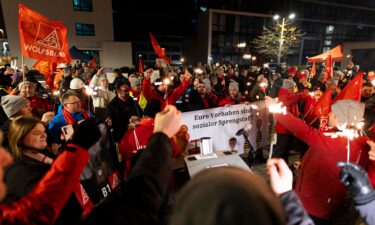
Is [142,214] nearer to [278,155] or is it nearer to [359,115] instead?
[359,115]

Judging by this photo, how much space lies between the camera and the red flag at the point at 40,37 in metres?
4.29

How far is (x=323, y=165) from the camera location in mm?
2623

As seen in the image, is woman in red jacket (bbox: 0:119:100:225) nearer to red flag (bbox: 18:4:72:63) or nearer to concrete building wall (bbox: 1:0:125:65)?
red flag (bbox: 18:4:72:63)

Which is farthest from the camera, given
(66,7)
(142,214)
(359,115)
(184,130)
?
(66,7)

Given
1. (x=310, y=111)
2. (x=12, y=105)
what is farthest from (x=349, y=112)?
(x=12, y=105)

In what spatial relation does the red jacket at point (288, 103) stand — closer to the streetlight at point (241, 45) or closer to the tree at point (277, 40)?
the tree at point (277, 40)

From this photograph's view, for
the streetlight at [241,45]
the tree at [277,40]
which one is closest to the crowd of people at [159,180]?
the tree at [277,40]

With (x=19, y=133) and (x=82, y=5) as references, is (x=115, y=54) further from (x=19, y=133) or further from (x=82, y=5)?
(x=19, y=133)

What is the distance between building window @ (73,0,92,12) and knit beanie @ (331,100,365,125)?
31.3m

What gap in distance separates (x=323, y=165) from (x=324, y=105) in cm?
292

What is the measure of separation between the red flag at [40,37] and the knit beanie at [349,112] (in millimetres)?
5184

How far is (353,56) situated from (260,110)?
18416 millimetres

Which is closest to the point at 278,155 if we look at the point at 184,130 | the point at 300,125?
the point at 184,130

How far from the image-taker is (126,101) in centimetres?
501
